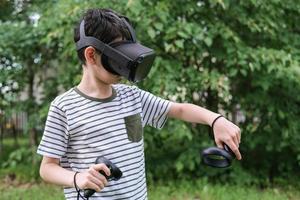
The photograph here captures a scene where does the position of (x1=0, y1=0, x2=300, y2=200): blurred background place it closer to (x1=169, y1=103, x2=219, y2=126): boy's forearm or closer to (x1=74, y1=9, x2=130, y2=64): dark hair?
(x1=169, y1=103, x2=219, y2=126): boy's forearm

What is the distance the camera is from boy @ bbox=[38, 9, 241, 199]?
167 cm

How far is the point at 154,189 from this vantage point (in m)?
4.89

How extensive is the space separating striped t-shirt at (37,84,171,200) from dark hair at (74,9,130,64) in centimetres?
18

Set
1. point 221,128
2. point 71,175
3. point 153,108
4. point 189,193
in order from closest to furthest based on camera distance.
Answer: point 71,175 < point 221,128 < point 153,108 < point 189,193

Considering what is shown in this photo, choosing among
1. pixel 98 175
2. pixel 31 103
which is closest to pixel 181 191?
pixel 31 103

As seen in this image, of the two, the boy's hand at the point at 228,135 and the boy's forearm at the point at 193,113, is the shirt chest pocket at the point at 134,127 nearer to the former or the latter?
the boy's forearm at the point at 193,113

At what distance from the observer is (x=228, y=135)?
1.63 meters

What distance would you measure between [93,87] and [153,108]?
0.91 feet

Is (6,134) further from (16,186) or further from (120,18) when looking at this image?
(120,18)

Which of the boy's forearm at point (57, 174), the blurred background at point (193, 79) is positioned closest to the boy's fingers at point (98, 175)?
the boy's forearm at point (57, 174)

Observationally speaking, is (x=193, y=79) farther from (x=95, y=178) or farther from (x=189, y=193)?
(x=95, y=178)

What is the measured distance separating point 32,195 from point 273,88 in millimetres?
2461

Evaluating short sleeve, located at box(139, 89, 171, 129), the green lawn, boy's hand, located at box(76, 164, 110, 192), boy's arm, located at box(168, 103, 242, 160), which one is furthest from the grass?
boy's hand, located at box(76, 164, 110, 192)

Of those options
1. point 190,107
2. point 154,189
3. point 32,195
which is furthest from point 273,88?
point 190,107
